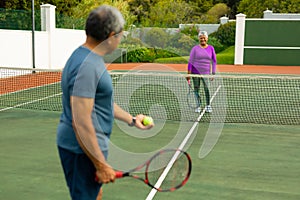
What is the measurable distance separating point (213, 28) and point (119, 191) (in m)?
29.5

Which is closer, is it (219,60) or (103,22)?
(103,22)

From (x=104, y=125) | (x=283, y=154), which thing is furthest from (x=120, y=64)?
(x=104, y=125)

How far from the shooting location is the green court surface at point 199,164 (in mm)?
4883

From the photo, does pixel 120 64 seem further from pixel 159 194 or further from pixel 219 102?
pixel 159 194

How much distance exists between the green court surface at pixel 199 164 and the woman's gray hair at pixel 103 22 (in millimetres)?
2476

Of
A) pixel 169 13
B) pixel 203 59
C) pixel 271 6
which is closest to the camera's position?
pixel 203 59

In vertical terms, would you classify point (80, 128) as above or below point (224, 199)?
above

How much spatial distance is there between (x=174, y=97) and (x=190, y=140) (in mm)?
4950

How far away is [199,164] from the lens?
599 centimetres

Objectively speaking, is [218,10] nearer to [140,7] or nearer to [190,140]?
[140,7]

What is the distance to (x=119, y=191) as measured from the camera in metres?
4.91

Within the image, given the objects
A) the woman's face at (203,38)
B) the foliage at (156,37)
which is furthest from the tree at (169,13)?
the woman's face at (203,38)

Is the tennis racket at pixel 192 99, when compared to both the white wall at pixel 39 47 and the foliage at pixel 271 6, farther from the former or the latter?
the foliage at pixel 271 6

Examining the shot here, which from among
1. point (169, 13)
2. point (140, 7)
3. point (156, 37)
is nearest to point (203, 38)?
point (156, 37)
